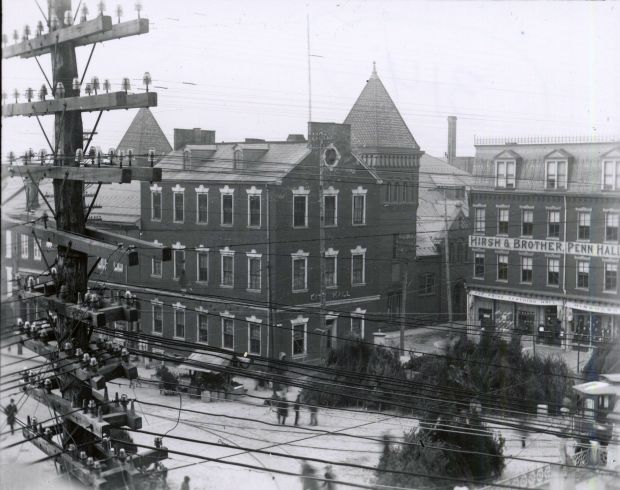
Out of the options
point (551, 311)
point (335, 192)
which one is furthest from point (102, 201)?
point (551, 311)

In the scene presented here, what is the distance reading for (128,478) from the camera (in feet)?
26.3

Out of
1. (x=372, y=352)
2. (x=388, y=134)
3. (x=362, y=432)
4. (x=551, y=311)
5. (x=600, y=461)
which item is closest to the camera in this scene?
(x=600, y=461)

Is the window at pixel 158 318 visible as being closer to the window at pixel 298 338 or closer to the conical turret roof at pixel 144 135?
the window at pixel 298 338

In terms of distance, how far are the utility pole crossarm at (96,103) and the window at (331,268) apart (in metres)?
18.3

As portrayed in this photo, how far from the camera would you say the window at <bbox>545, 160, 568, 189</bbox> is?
27.5 meters

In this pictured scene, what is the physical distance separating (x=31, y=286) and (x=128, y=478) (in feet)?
8.19

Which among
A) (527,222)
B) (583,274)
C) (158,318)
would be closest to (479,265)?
(527,222)

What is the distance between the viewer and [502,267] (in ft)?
96.0

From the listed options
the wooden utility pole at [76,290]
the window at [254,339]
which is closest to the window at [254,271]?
the window at [254,339]

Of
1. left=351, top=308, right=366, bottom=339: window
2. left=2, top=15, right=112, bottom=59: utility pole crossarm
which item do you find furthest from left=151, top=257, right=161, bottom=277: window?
left=2, top=15, right=112, bottom=59: utility pole crossarm

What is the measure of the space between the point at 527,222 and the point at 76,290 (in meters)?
22.9

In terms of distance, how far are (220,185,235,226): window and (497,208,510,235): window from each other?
11289 mm

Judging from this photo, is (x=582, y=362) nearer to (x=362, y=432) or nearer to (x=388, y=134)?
(x=362, y=432)

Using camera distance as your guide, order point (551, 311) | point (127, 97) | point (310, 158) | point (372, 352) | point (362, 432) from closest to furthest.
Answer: point (127, 97)
point (362, 432)
point (372, 352)
point (310, 158)
point (551, 311)
